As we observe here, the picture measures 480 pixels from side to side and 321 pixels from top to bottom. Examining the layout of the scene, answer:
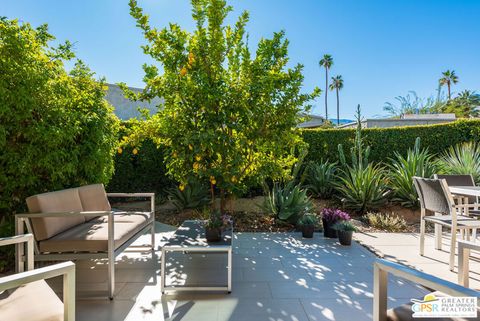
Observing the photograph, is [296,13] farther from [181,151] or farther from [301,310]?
[301,310]

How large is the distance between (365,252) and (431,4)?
7.71 meters

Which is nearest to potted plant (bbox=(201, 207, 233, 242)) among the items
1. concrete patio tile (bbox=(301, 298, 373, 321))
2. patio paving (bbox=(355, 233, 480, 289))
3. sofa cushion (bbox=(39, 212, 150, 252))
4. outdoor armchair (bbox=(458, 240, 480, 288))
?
sofa cushion (bbox=(39, 212, 150, 252))

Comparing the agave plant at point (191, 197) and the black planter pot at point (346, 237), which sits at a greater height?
the agave plant at point (191, 197)

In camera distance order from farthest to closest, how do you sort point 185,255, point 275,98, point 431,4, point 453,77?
point 453,77 → point 431,4 → point 275,98 → point 185,255

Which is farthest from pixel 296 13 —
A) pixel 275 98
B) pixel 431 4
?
pixel 431 4

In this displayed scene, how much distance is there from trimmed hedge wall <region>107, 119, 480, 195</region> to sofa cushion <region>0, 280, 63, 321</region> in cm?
519

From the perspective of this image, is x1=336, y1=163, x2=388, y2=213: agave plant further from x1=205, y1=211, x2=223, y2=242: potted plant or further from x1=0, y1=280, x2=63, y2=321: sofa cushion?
x1=0, y1=280, x2=63, y2=321: sofa cushion

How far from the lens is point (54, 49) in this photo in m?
3.35

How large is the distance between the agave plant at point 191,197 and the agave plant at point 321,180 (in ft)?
8.19

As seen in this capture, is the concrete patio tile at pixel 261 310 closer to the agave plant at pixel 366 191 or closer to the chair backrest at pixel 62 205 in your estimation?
the chair backrest at pixel 62 205

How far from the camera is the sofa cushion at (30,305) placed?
51.6 inches

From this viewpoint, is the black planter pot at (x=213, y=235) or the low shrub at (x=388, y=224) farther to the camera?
the low shrub at (x=388, y=224)

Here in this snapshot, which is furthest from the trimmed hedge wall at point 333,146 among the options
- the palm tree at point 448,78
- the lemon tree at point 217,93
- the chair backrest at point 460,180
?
the palm tree at point 448,78

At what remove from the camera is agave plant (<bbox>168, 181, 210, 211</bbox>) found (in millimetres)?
5816
